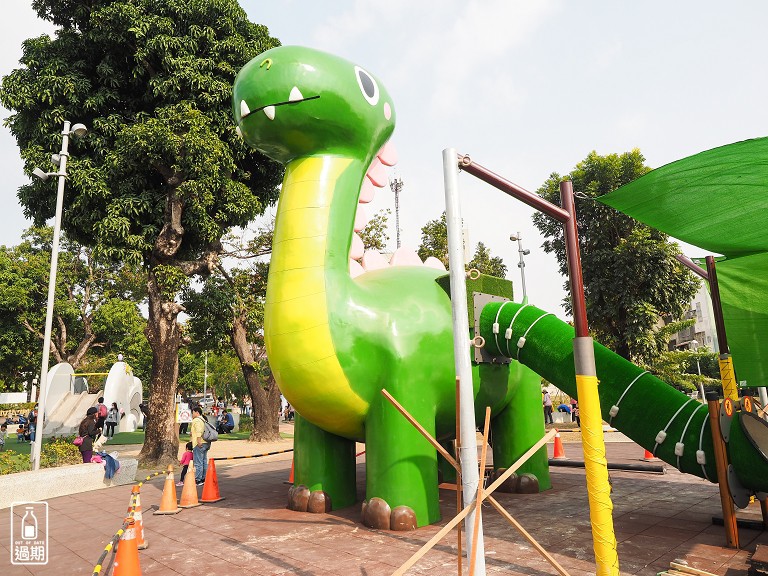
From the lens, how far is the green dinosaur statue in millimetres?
6230

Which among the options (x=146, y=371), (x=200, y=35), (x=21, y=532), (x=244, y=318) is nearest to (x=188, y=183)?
(x=200, y=35)

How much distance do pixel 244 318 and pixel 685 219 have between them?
1576 centimetres

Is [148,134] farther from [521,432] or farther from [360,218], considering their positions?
[521,432]

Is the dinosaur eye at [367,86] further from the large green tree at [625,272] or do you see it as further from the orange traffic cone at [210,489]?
the large green tree at [625,272]

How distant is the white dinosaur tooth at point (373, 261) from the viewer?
27.6ft

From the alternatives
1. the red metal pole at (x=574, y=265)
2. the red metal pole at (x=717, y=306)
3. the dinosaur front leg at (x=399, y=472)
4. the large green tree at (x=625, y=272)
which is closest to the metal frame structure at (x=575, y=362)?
the red metal pole at (x=574, y=265)

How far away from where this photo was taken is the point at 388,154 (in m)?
8.05

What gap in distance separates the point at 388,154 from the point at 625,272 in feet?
53.2

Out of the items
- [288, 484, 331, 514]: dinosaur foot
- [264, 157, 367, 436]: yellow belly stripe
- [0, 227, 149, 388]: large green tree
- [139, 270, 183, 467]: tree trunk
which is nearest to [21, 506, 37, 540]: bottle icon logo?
[288, 484, 331, 514]: dinosaur foot

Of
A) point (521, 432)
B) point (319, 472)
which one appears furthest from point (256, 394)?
point (521, 432)

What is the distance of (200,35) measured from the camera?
47.6 ft

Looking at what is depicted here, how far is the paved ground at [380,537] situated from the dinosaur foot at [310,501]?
121 millimetres

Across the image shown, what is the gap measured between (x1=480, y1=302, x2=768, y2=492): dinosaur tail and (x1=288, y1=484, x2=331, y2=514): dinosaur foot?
9.82 feet

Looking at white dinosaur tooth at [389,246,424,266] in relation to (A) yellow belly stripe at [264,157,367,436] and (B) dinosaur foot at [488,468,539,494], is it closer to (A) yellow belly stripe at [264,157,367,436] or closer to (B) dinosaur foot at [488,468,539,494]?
(A) yellow belly stripe at [264,157,367,436]
